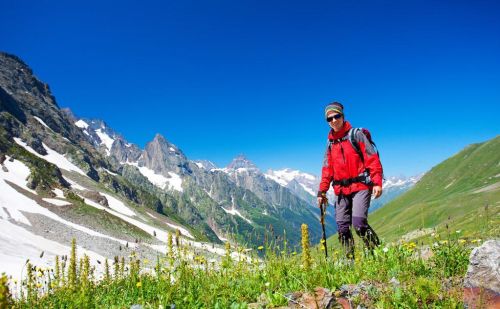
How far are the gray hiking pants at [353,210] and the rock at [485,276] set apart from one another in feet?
10.1

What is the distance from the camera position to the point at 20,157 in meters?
111

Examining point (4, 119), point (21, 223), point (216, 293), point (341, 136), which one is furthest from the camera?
point (4, 119)

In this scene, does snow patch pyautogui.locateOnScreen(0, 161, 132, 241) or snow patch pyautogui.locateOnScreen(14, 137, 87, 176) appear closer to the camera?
snow patch pyautogui.locateOnScreen(0, 161, 132, 241)

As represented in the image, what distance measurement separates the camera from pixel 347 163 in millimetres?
9352

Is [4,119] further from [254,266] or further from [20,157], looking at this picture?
[254,266]

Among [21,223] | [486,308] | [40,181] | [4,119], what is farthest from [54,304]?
[4,119]

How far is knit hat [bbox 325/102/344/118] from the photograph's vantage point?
31.6ft

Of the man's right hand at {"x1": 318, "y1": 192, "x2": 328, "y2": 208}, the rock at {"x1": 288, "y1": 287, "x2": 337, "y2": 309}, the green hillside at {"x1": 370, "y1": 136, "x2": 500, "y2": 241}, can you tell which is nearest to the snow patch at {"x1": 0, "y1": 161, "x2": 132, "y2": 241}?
the man's right hand at {"x1": 318, "y1": 192, "x2": 328, "y2": 208}

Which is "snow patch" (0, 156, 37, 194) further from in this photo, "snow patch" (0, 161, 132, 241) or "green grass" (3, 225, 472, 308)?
"green grass" (3, 225, 472, 308)

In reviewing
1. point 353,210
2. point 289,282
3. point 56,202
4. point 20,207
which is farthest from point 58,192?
point 289,282

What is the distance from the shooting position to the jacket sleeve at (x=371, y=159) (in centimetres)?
876

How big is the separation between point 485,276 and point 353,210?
373 centimetres

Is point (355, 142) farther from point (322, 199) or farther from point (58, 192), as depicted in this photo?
point (58, 192)

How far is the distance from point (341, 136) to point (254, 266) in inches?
162
